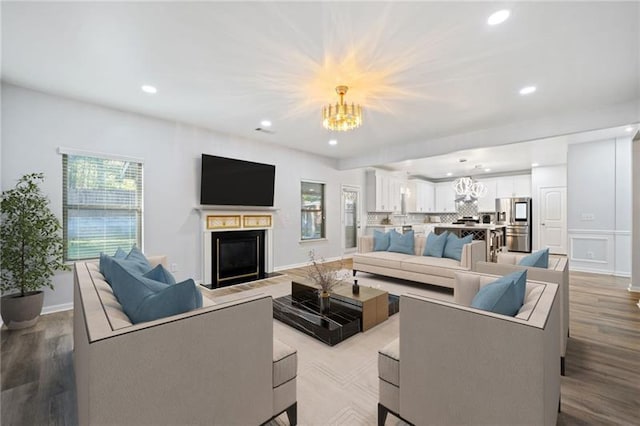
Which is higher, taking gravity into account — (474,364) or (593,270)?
(474,364)

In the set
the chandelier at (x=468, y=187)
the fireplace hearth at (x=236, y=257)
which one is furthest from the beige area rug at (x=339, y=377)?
the chandelier at (x=468, y=187)

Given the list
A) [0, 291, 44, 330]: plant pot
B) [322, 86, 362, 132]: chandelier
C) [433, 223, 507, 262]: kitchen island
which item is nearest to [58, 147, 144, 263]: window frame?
[0, 291, 44, 330]: plant pot

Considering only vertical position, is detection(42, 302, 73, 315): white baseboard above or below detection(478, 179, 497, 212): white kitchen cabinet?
below

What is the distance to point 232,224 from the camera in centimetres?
501

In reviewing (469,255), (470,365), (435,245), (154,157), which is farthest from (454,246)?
(154,157)

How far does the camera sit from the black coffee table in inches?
102

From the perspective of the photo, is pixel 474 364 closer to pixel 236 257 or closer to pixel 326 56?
pixel 326 56

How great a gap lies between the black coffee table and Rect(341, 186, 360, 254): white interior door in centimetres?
401

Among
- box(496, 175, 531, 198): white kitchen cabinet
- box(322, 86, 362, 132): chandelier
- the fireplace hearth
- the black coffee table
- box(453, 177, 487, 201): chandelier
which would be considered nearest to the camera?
the black coffee table

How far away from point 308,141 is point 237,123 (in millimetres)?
1545

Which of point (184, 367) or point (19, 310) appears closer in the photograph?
point (184, 367)

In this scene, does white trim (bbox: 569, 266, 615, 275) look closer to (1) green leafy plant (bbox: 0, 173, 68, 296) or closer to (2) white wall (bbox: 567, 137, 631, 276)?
(2) white wall (bbox: 567, 137, 631, 276)

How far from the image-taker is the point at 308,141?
5500 millimetres

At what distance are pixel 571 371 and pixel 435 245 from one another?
2742 millimetres
